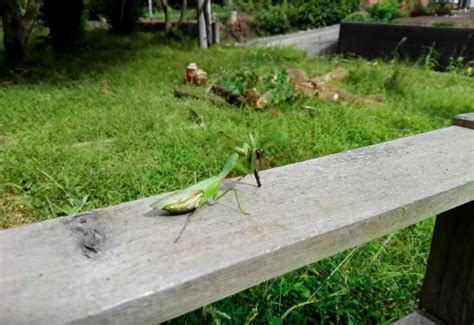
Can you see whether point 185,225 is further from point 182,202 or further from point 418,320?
point 418,320

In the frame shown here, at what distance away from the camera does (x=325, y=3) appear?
1289 centimetres

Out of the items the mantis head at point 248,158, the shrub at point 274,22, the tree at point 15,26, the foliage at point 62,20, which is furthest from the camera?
the shrub at point 274,22

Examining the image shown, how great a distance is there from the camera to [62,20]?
257 inches

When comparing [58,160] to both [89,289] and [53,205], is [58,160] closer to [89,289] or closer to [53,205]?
[53,205]

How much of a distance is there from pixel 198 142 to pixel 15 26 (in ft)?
12.7

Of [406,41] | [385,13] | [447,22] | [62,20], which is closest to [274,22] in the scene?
[385,13]

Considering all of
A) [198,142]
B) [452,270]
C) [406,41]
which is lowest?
[406,41]

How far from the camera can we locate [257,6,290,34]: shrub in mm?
12320

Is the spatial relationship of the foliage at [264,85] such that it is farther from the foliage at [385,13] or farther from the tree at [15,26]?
the foliage at [385,13]

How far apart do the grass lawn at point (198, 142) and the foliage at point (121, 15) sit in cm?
370

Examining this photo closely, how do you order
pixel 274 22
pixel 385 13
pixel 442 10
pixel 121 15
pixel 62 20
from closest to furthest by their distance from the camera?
pixel 62 20 → pixel 121 15 → pixel 385 13 → pixel 442 10 → pixel 274 22

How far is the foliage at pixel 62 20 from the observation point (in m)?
6.54

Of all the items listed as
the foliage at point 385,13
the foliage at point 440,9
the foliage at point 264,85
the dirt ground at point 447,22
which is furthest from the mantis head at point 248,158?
the foliage at point 440,9

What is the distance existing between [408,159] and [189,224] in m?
0.63
